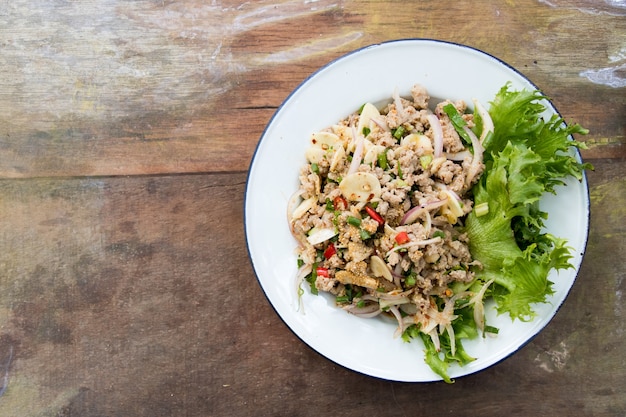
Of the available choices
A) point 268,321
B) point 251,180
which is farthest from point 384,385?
point 251,180

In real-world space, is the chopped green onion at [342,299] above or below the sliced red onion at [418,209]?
below

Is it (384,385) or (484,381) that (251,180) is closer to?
(384,385)

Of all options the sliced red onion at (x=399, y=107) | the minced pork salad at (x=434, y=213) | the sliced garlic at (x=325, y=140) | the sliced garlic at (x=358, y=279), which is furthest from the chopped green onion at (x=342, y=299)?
the sliced red onion at (x=399, y=107)

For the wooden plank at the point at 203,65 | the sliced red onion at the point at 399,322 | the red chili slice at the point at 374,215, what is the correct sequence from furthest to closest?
the wooden plank at the point at 203,65 → the sliced red onion at the point at 399,322 → the red chili slice at the point at 374,215

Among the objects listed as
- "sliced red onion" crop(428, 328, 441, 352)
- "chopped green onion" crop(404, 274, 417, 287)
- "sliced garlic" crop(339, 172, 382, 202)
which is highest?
"sliced garlic" crop(339, 172, 382, 202)

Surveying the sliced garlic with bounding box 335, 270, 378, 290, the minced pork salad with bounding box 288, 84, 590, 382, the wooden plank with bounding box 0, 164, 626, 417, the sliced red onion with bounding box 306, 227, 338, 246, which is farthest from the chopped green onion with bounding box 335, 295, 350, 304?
the wooden plank with bounding box 0, 164, 626, 417

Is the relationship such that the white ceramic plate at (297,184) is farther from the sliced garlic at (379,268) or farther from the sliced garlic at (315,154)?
the sliced garlic at (379,268)

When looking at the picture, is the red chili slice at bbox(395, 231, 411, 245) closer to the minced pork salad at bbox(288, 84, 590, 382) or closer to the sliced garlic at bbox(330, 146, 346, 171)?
the minced pork salad at bbox(288, 84, 590, 382)
